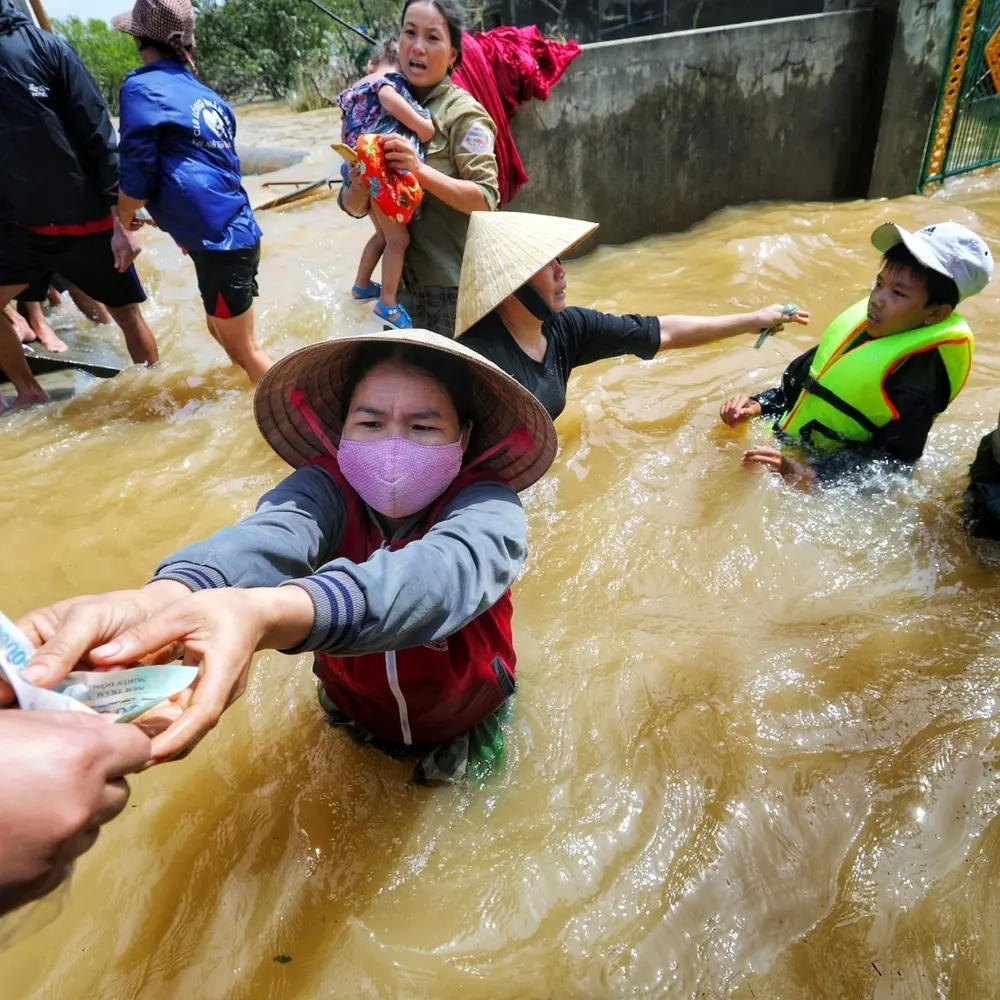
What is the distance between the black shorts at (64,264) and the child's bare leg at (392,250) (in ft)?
4.65

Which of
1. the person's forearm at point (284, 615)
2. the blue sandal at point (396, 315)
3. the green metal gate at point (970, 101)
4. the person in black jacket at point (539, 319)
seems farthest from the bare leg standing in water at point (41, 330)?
the green metal gate at point (970, 101)

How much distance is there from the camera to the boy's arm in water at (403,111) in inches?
121

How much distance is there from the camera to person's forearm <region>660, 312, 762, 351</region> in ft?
8.44

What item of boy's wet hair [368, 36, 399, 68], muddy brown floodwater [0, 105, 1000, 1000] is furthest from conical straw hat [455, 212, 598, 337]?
boy's wet hair [368, 36, 399, 68]

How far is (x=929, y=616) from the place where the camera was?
7.68ft

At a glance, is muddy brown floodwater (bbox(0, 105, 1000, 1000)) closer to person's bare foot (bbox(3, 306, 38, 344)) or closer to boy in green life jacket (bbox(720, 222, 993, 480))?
boy in green life jacket (bbox(720, 222, 993, 480))

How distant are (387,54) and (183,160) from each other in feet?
3.80

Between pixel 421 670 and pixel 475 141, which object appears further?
pixel 475 141

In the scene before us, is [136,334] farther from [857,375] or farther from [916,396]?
[916,396]

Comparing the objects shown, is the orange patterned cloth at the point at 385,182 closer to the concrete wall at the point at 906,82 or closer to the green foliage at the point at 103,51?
the concrete wall at the point at 906,82

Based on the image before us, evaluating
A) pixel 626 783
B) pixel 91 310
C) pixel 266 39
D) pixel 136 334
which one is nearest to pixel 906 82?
pixel 136 334

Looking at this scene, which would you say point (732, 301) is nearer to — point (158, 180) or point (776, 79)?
point (776, 79)

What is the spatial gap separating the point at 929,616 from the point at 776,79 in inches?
206

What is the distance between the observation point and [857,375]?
2.62 meters
